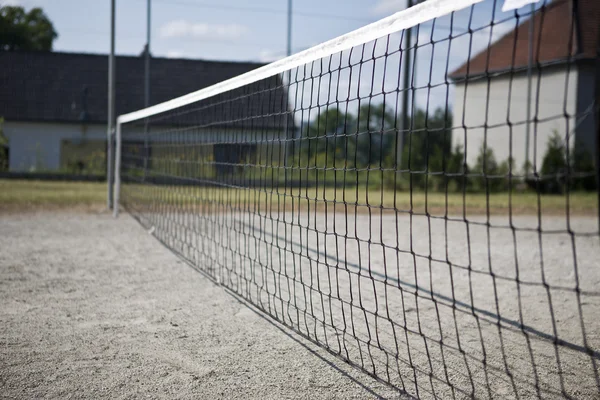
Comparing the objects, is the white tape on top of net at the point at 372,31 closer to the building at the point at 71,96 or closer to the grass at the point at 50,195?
the grass at the point at 50,195

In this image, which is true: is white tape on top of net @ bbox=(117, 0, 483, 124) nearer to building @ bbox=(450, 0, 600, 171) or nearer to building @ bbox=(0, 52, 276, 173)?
building @ bbox=(450, 0, 600, 171)

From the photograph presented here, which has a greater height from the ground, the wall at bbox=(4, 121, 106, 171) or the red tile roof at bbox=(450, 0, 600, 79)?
the red tile roof at bbox=(450, 0, 600, 79)

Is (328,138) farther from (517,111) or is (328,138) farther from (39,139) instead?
(39,139)

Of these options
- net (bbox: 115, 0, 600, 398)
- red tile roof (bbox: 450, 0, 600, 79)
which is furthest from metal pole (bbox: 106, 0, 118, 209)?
red tile roof (bbox: 450, 0, 600, 79)

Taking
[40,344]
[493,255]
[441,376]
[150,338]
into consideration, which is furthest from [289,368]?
[493,255]

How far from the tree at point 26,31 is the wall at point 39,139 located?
1218cm

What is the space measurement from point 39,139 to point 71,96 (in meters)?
2.56

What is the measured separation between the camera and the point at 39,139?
2358 centimetres

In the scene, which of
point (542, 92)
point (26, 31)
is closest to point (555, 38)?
point (542, 92)

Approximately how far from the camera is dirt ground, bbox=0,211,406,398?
8.98 ft

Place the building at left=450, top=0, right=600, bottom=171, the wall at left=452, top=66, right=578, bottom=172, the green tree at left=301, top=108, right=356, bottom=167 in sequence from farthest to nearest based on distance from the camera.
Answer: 1. the wall at left=452, top=66, right=578, bottom=172
2. the building at left=450, top=0, right=600, bottom=171
3. the green tree at left=301, top=108, right=356, bottom=167

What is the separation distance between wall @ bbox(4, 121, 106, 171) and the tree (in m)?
12.2

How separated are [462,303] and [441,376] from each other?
5.72ft

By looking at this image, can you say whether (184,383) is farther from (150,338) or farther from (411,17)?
(411,17)
